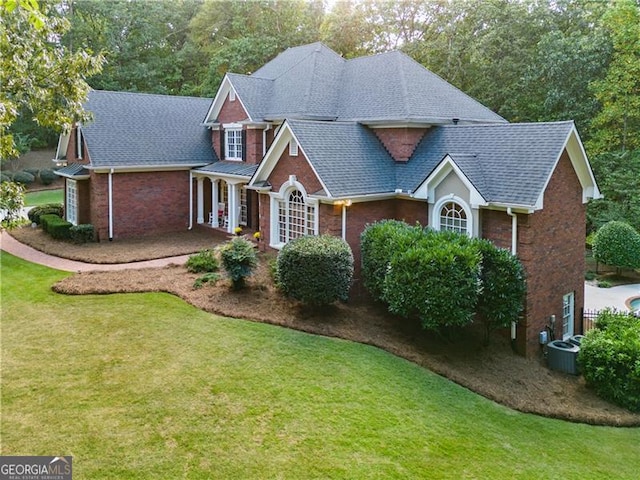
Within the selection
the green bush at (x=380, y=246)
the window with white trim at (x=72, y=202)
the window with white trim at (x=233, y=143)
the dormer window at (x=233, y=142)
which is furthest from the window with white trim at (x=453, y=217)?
the window with white trim at (x=72, y=202)

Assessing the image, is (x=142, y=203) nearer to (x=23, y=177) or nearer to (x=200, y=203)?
(x=200, y=203)

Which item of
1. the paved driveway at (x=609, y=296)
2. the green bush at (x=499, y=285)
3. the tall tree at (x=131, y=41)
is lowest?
the paved driveway at (x=609, y=296)

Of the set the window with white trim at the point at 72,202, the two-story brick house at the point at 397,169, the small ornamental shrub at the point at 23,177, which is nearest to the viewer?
the two-story brick house at the point at 397,169

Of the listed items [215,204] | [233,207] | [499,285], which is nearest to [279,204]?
[233,207]

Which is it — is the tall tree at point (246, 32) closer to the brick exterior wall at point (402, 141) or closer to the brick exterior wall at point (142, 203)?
the brick exterior wall at point (142, 203)

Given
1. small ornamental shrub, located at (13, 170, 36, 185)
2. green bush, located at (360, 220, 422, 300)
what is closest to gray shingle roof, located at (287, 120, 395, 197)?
green bush, located at (360, 220, 422, 300)

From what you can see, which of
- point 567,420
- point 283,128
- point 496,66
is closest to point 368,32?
point 496,66
